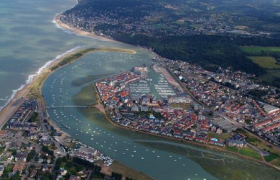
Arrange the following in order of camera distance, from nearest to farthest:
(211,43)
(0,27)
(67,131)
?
(67,131) < (211,43) < (0,27)

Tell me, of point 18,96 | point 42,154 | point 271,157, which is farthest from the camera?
point 18,96

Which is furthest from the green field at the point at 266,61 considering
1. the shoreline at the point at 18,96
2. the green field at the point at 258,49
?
the shoreline at the point at 18,96

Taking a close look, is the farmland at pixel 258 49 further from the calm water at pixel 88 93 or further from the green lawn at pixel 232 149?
the green lawn at pixel 232 149

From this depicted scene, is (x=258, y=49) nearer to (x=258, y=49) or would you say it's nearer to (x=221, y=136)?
(x=258, y=49)

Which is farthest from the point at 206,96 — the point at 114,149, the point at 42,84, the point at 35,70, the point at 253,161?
the point at 35,70

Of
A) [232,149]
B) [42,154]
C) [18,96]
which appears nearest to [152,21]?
[18,96]

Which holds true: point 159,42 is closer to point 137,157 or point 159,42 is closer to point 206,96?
point 206,96

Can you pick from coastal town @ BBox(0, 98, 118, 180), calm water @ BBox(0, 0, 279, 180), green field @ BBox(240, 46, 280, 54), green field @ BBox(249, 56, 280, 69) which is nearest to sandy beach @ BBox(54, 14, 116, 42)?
calm water @ BBox(0, 0, 279, 180)
